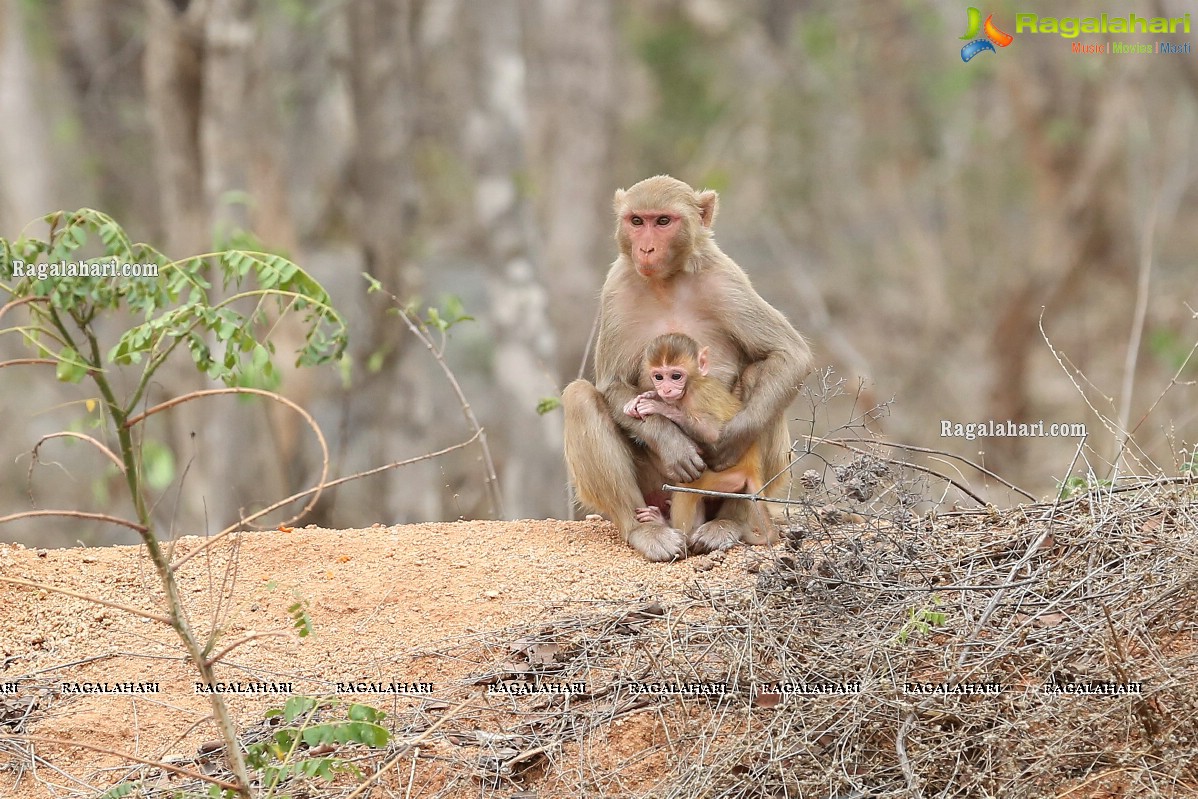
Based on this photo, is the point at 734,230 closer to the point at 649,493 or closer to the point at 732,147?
the point at 732,147

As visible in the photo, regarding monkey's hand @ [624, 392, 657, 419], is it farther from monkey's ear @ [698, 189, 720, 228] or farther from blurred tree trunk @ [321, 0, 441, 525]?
blurred tree trunk @ [321, 0, 441, 525]

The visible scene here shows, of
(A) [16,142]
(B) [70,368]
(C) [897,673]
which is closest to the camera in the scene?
(C) [897,673]

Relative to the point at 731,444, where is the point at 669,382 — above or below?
above

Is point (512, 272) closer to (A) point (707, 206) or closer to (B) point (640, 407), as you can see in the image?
(A) point (707, 206)

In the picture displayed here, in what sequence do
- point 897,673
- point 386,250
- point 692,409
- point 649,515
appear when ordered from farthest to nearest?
point 386,250 → point 649,515 → point 692,409 → point 897,673

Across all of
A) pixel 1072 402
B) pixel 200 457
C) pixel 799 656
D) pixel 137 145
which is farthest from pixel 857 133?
pixel 799 656

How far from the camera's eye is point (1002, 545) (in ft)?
19.2

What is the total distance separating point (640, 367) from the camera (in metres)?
7.04

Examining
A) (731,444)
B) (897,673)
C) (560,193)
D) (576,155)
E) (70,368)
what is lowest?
(897,673)

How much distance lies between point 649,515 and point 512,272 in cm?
688

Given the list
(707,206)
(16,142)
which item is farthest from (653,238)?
(16,142)

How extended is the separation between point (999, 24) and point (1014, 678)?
16.7 meters

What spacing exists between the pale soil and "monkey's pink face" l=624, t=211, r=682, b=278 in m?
1.42

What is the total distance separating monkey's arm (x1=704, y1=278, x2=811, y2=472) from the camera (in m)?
6.78
